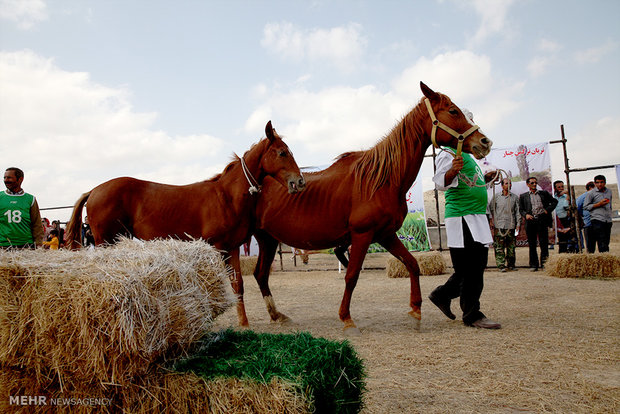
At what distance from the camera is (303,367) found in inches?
68.9

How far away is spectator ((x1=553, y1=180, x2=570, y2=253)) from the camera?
32.4ft

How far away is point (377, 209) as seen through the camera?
14.0ft

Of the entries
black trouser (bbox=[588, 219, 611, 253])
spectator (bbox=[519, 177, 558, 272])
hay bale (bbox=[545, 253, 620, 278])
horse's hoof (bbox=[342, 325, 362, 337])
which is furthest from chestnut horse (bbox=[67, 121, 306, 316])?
black trouser (bbox=[588, 219, 611, 253])

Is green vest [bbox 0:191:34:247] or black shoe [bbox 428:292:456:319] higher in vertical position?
Answer: green vest [bbox 0:191:34:247]

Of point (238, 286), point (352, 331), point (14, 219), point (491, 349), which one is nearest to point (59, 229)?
point (14, 219)

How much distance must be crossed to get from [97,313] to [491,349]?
307 cm

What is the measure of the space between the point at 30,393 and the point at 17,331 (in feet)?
1.20

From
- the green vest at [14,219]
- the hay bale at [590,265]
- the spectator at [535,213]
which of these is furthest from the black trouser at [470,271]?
the spectator at [535,213]

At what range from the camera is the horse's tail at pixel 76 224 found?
4605mm

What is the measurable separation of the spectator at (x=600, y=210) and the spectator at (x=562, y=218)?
0.49 m

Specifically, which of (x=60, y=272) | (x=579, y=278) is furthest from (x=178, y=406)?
(x=579, y=278)

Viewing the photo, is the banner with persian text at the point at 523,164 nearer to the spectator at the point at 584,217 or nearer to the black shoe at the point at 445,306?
the spectator at the point at 584,217

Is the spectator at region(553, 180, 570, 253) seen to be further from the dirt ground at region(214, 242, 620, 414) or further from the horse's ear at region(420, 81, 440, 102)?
the horse's ear at region(420, 81, 440, 102)

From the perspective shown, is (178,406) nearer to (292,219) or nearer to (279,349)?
(279,349)
